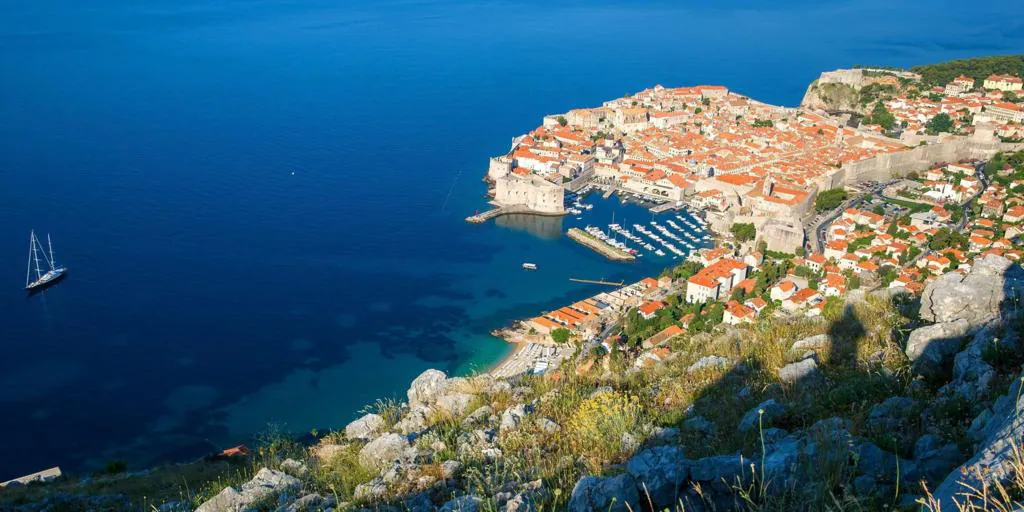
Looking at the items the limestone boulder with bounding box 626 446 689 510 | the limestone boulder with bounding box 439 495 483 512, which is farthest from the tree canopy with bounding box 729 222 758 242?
the limestone boulder with bounding box 626 446 689 510

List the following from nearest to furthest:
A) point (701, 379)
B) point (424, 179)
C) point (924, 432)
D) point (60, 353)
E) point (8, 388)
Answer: point (924, 432)
point (701, 379)
point (8, 388)
point (60, 353)
point (424, 179)

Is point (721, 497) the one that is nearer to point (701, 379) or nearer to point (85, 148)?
point (701, 379)

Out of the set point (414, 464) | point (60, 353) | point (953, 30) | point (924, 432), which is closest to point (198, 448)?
point (60, 353)

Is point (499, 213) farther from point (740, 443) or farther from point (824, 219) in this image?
point (740, 443)

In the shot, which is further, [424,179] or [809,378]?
[424,179]

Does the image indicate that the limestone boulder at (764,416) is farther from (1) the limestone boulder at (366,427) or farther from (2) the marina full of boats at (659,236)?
(2) the marina full of boats at (659,236)

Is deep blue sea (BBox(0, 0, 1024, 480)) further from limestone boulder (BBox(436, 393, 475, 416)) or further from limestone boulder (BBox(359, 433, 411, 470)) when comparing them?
Result: limestone boulder (BBox(359, 433, 411, 470))

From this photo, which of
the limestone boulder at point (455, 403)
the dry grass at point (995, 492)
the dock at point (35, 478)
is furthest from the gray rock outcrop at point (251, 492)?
the dock at point (35, 478)

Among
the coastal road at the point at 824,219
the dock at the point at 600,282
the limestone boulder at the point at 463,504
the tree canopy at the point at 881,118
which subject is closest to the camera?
the limestone boulder at the point at 463,504
